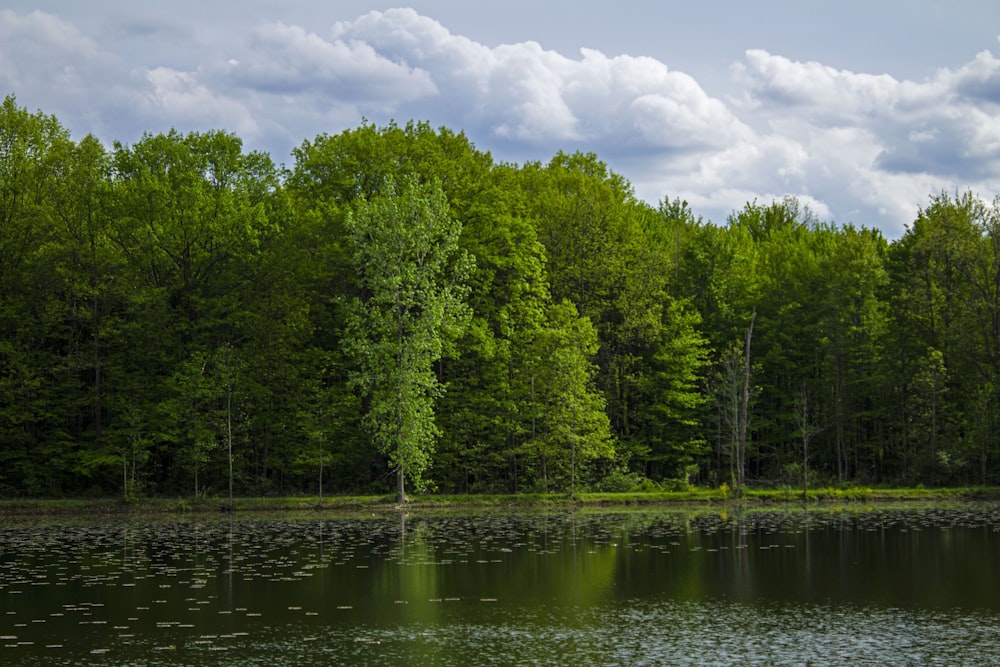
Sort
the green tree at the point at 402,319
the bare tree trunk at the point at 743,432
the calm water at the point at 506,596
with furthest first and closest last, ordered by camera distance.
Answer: the bare tree trunk at the point at 743,432 → the green tree at the point at 402,319 → the calm water at the point at 506,596

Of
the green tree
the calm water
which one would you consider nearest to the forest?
the green tree

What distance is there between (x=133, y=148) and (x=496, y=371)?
2208cm

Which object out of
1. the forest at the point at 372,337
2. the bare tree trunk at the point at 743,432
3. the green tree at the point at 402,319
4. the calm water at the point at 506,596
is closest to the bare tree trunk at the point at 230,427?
the forest at the point at 372,337

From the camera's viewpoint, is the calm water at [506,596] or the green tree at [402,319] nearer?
the calm water at [506,596]

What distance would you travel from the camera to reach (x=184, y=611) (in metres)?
21.1

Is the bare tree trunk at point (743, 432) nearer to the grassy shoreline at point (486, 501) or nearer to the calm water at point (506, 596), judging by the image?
the grassy shoreline at point (486, 501)

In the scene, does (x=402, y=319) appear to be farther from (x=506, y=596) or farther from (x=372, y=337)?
(x=506, y=596)

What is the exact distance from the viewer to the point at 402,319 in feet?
169

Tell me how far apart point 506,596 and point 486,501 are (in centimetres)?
2925

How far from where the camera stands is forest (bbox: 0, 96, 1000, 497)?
52062 millimetres

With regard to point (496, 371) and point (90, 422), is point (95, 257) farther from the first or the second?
point (496, 371)

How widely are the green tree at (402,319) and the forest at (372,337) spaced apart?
152 millimetres

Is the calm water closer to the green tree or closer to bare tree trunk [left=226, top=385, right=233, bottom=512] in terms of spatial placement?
bare tree trunk [left=226, top=385, right=233, bottom=512]

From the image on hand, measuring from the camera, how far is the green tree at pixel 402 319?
50.4 metres
